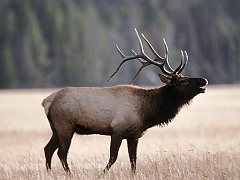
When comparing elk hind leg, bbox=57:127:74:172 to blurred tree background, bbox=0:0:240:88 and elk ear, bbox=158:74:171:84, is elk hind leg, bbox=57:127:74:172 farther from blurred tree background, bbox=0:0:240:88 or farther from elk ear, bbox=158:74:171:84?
blurred tree background, bbox=0:0:240:88

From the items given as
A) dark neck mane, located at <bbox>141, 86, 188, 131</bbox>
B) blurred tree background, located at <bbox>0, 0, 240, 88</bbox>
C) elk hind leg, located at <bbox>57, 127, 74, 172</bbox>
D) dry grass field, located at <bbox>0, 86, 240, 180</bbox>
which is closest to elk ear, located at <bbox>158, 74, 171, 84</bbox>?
dark neck mane, located at <bbox>141, 86, 188, 131</bbox>

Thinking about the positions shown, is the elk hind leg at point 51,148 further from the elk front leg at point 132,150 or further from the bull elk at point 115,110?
the elk front leg at point 132,150

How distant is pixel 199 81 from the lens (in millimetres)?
12844

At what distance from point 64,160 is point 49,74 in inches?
2747

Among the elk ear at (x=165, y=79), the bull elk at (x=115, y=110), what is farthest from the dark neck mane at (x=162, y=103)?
the elk ear at (x=165, y=79)

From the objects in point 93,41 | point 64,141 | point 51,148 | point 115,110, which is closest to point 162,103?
point 115,110

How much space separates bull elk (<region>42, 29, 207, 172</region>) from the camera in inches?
494

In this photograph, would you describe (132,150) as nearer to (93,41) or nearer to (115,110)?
(115,110)

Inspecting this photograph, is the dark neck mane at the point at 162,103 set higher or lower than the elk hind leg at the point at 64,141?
higher

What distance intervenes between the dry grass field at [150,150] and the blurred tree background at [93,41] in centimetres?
4560

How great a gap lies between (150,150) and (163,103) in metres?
4.19

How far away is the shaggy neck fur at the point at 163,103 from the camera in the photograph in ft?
42.5

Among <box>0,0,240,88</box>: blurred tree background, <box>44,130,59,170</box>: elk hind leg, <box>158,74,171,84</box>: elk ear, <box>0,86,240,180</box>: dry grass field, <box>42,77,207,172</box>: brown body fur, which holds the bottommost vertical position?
<box>0,0,240,88</box>: blurred tree background

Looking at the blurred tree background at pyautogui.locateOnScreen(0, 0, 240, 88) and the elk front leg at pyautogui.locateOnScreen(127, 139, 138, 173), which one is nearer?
the elk front leg at pyautogui.locateOnScreen(127, 139, 138, 173)
